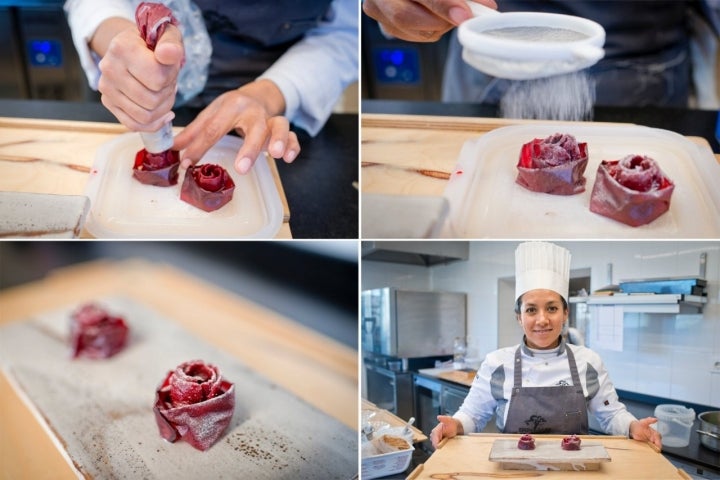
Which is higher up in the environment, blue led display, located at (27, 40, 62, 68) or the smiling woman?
blue led display, located at (27, 40, 62, 68)

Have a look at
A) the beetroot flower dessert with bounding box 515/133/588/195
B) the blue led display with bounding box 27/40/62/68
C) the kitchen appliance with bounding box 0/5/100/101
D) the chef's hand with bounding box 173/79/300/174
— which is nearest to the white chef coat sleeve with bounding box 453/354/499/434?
the beetroot flower dessert with bounding box 515/133/588/195

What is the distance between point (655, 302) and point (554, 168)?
348 mm

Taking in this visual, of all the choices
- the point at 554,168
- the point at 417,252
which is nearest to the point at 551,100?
the point at 554,168

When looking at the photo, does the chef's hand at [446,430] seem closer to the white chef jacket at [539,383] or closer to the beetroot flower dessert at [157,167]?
the white chef jacket at [539,383]

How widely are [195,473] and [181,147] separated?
2.05 ft

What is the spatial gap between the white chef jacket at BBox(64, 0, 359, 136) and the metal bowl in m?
0.98

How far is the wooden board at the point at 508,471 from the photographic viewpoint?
1.23 metres

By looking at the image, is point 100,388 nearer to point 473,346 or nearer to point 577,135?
point 473,346

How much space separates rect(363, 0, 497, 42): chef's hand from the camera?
1.12 meters

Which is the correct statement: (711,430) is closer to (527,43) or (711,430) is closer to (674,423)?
(674,423)

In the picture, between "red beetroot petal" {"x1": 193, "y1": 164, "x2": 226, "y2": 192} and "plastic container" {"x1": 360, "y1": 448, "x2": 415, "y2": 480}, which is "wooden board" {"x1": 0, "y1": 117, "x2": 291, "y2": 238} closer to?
"red beetroot petal" {"x1": 193, "y1": 164, "x2": 226, "y2": 192}

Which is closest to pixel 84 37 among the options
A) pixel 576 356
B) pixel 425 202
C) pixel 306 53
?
pixel 306 53

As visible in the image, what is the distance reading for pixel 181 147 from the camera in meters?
1.21

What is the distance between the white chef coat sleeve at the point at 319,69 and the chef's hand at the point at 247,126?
1.3 inches
